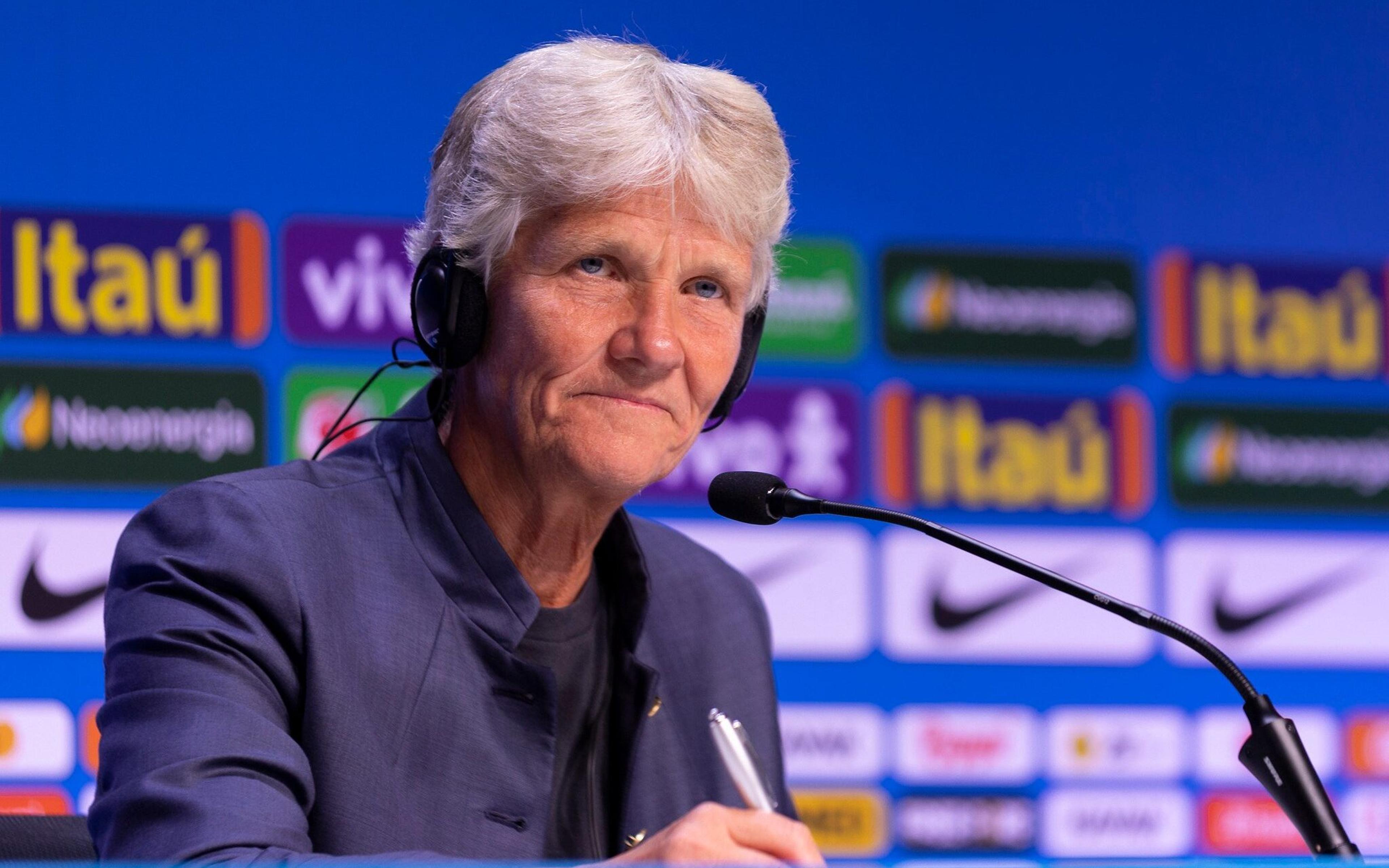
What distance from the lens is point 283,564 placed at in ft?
4.33

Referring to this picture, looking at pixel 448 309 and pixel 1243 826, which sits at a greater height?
pixel 448 309

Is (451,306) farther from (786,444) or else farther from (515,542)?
(786,444)

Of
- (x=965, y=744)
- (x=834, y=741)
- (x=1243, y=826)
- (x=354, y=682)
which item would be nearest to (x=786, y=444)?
(x=834, y=741)

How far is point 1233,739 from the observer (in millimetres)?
3422

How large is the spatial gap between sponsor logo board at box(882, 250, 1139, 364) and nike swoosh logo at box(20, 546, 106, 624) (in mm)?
1636

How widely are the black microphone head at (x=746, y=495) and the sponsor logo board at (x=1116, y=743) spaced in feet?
6.94

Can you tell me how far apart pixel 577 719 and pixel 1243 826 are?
2.35 meters

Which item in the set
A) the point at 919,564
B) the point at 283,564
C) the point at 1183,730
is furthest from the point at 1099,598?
the point at 1183,730

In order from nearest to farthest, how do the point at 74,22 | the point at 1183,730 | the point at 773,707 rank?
the point at 773,707 < the point at 74,22 < the point at 1183,730

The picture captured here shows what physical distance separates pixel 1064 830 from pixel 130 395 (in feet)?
6.65

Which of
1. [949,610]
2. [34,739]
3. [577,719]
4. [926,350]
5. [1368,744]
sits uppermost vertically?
[926,350]

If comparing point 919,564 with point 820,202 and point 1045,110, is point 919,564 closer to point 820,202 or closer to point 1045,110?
point 820,202

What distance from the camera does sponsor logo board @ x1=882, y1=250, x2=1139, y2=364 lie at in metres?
3.33

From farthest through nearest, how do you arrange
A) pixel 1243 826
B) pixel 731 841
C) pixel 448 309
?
1. pixel 1243 826
2. pixel 448 309
3. pixel 731 841
